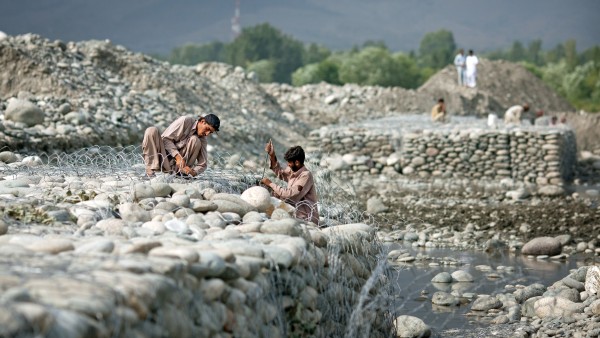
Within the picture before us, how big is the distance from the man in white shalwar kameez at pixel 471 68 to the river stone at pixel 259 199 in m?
25.3

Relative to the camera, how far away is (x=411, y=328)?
8531 millimetres

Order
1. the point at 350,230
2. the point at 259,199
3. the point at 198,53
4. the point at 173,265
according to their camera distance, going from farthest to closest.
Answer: the point at 198,53 < the point at 259,199 < the point at 350,230 < the point at 173,265

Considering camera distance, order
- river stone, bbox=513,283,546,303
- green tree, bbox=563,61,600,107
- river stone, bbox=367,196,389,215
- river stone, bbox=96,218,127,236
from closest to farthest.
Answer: river stone, bbox=96,218,127,236
river stone, bbox=513,283,546,303
river stone, bbox=367,196,389,215
green tree, bbox=563,61,600,107

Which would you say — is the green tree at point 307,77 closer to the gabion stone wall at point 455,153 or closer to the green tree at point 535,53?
the gabion stone wall at point 455,153

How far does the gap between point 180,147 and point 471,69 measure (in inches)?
1001

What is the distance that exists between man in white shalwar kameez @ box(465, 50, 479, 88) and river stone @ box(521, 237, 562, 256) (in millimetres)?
19466

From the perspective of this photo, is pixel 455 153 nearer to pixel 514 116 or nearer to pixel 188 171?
pixel 514 116

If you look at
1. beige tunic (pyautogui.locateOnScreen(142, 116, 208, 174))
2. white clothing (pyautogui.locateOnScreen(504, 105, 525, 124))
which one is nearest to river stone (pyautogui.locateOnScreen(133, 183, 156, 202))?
beige tunic (pyautogui.locateOnScreen(142, 116, 208, 174))

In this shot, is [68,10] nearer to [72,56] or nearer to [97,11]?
[97,11]

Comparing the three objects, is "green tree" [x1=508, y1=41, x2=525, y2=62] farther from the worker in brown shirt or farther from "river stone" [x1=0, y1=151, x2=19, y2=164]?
"river stone" [x1=0, y1=151, x2=19, y2=164]

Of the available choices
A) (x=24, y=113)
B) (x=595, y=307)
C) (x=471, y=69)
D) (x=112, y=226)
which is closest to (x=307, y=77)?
(x=471, y=69)

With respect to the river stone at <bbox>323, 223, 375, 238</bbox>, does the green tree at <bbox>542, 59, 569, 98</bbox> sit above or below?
above

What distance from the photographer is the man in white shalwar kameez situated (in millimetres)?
32375

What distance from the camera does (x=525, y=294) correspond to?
10.3 metres
